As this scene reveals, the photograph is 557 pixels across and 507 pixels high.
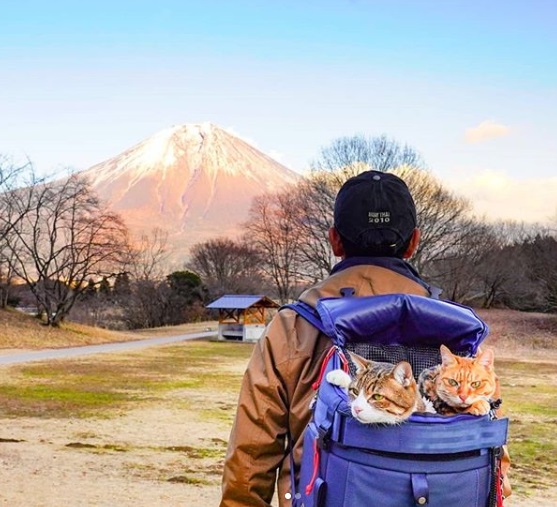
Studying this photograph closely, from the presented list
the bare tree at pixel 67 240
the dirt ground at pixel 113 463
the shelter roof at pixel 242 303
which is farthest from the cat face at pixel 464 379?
the shelter roof at pixel 242 303

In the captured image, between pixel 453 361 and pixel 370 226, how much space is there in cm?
51

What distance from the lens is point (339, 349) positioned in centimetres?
187

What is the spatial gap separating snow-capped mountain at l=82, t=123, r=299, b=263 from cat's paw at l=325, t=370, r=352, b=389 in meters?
113

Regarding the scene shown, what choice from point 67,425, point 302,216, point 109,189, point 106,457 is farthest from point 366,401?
point 109,189

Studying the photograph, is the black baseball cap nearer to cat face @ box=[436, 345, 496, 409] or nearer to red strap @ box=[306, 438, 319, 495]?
cat face @ box=[436, 345, 496, 409]

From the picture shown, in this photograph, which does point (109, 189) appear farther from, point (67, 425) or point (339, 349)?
point (339, 349)

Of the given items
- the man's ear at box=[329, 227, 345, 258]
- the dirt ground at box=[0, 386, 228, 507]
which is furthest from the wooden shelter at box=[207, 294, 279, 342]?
the man's ear at box=[329, 227, 345, 258]

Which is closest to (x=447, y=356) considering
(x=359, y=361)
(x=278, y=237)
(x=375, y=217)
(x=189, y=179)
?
(x=359, y=361)

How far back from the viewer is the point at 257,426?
6.83 ft

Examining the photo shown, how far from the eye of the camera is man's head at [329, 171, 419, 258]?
6.97 feet

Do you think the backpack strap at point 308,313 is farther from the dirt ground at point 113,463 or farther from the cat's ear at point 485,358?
the dirt ground at point 113,463

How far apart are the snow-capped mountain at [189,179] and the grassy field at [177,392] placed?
8528cm

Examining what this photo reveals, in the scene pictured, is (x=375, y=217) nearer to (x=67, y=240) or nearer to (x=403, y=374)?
(x=403, y=374)

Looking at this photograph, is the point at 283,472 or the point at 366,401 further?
the point at 283,472
